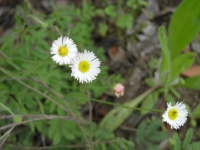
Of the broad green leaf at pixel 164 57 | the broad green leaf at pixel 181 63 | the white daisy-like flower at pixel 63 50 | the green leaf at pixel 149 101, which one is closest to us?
the white daisy-like flower at pixel 63 50

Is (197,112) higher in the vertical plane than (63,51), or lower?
higher

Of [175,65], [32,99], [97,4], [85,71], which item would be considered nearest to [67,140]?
[32,99]

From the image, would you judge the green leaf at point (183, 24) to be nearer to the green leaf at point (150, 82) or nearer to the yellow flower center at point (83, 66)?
the green leaf at point (150, 82)

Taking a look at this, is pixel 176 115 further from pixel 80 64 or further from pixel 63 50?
pixel 63 50

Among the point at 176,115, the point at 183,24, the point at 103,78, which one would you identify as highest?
the point at 183,24

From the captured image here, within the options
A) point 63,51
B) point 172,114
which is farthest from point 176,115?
point 63,51

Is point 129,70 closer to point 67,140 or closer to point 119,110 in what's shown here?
point 119,110

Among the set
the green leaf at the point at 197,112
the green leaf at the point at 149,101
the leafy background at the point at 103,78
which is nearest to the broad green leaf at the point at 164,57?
the leafy background at the point at 103,78
